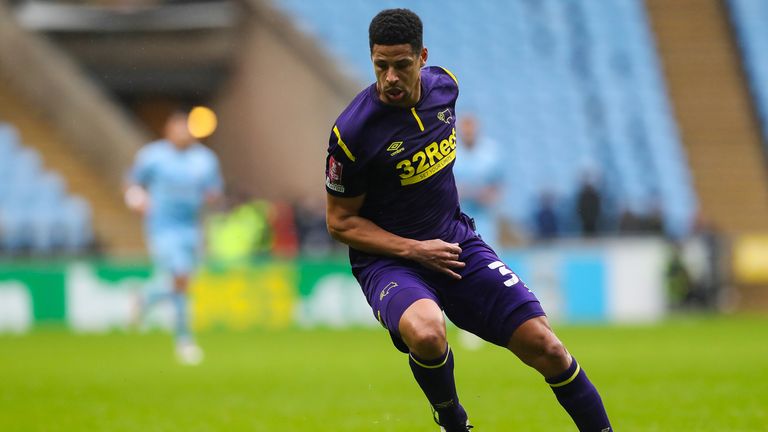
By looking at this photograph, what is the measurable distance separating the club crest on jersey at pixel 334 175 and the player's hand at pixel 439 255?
0.46 m

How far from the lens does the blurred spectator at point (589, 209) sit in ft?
67.5

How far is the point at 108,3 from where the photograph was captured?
Answer: 29.6 metres

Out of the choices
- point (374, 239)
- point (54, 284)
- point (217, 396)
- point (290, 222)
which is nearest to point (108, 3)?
point (290, 222)

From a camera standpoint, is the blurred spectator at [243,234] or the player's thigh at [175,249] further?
the blurred spectator at [243,234]

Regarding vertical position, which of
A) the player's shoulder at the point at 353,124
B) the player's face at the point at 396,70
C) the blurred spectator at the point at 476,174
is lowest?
the player's shoulder at the point at 353,124

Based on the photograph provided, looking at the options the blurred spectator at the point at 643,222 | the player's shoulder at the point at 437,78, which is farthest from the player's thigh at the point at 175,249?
the blurred spectator at the point at 643,222

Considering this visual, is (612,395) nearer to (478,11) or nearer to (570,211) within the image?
(570,211)

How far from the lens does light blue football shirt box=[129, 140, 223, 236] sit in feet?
44.9

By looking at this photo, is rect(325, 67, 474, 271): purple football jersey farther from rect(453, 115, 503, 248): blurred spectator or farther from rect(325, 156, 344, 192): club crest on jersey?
rect(453, 115, 503, 248): blurred spectator

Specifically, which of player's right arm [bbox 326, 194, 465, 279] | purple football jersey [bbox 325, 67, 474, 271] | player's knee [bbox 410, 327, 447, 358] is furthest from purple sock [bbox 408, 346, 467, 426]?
purple football jersey [bbox 325, 67, 474, 271]

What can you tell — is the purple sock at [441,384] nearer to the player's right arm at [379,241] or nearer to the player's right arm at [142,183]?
the player's right arm at [379,241]

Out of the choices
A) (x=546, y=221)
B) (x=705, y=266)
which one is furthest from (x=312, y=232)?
(x=705, y=266)

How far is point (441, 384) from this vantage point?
5953 millimetres

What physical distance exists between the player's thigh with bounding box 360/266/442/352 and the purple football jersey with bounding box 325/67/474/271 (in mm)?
156
